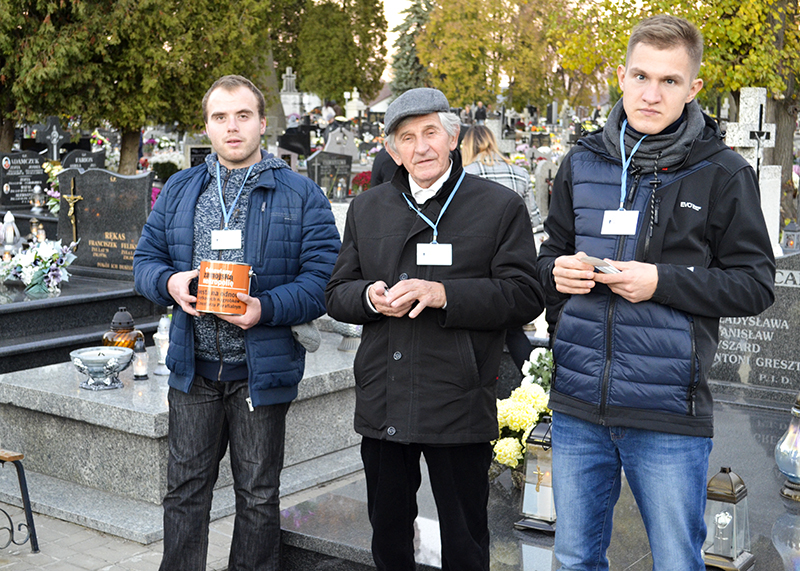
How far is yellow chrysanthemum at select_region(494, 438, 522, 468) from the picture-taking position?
4.52 meters

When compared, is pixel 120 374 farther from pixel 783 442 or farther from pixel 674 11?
pixel 674 11

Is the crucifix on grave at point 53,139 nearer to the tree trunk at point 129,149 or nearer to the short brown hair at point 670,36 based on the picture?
the tree trunk at point 129,149

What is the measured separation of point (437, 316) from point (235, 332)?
98 cm

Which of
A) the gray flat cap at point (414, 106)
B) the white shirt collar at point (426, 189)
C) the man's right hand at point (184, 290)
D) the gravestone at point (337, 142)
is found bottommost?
the man's right hand at point (184, 290)

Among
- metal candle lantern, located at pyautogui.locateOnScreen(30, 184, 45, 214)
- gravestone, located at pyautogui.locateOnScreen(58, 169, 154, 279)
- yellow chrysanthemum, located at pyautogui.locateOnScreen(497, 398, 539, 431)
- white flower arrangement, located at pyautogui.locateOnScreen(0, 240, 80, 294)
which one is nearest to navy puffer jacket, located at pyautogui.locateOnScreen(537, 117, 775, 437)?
yellow chrysanthemum, located at pyautogui.locateOnScreen(497, 398, 539, 431)

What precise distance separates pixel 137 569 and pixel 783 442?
320 cm

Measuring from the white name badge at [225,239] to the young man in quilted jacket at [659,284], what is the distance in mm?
1357

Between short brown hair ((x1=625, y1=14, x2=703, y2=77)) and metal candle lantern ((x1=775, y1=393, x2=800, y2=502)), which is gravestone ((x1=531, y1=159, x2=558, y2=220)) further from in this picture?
short brown hair ((x1=625, y1=14, x2=703, y2=77))

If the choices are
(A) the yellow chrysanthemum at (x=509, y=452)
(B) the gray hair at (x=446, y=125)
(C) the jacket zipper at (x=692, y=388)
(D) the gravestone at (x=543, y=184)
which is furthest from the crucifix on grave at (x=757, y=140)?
(C) the jacket zipper at (x=692, y=388)

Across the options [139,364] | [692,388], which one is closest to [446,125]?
[692,388]

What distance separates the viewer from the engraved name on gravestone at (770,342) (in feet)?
20.9

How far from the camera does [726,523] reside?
3746 mm

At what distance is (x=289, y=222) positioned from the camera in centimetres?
364

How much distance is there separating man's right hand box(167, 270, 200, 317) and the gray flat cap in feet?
3.22
